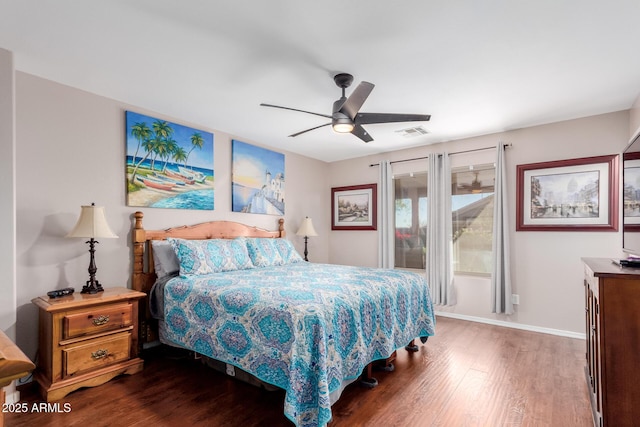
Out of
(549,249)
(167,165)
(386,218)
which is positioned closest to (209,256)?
(167,165)

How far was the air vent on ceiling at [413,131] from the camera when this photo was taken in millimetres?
4008

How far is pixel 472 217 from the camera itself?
4.46 meters

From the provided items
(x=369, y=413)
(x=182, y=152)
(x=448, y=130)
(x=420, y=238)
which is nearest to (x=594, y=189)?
(x=448, y=130)

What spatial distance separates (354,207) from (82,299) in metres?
3.97

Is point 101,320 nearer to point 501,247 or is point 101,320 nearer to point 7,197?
point 7,197

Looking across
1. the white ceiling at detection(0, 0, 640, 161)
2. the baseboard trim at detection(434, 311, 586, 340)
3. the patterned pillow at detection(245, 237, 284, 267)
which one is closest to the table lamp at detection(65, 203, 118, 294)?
the white ceiling at detection(0, 0, 640, 161)

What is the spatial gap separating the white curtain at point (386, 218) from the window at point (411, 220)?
16 centimetres

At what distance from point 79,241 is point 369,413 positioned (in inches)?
111

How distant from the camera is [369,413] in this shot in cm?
211

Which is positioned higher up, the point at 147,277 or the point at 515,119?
the point at 515,119

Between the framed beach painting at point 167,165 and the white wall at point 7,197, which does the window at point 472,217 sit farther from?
the white wall at point 7,197

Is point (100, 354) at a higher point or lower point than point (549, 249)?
lower

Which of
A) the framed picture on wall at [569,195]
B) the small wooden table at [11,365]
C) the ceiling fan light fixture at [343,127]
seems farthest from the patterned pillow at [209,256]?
the framed picture on wall at [569,195]

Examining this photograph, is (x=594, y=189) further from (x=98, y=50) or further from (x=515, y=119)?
(x=98, y=50)
